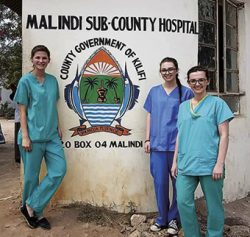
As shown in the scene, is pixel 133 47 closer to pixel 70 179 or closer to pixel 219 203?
pixel 70 179

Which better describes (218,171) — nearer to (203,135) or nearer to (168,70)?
(203,135)

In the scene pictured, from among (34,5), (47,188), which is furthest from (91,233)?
(34,5)

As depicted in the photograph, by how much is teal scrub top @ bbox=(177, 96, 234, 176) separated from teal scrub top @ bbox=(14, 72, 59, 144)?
56.2 inches

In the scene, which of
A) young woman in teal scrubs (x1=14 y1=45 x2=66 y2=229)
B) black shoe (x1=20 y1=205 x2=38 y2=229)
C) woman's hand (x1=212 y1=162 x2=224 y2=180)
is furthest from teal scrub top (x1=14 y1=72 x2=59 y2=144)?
→ woman's hand (x1=212 y1=162 x2=224 y2=180)

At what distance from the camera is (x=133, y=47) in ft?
16.0

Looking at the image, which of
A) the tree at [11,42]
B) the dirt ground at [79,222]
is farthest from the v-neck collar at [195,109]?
the tree at [11,42]

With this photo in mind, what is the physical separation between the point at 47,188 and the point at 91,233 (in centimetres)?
66

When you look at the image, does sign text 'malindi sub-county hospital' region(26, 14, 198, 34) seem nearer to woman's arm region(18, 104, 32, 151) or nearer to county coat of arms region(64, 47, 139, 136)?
county coat of arms region(64, 47, 139, 136)

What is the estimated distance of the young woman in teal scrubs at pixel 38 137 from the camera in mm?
4195

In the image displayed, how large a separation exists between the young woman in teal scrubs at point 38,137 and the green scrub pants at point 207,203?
129 cm

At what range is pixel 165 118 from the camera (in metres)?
4.38

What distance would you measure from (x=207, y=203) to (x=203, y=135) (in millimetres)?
604

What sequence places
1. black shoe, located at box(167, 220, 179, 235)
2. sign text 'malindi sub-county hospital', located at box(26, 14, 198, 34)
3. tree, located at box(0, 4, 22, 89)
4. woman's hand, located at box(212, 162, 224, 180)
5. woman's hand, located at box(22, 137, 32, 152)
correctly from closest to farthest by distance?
woman's hand, located at box(212, 162, 224, 180) → woman's hand, located at box(22, 137, 32, 152) → black shoe, located at box(167, 220, 179, 235) → sign text 'malindi sub-county hospital', located at box(26, 14, 198, 34) → tree, located at box(0, 4, 22, 89)

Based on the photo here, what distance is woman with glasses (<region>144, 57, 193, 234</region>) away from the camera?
436cm
